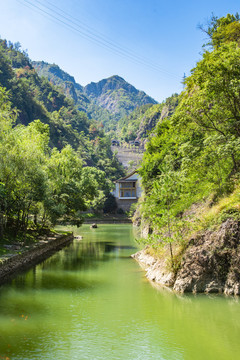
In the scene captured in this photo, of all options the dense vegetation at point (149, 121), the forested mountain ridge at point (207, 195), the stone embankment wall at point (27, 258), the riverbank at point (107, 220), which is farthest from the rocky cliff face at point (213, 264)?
the dense vegetation at point (149, 121)

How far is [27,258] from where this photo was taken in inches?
822

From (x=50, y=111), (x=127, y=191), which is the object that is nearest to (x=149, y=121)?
(x=50, y=111)

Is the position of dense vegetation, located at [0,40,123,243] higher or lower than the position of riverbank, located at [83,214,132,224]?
higher

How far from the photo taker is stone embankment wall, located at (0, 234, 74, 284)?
55.1 ft

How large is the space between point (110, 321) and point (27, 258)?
11059mm

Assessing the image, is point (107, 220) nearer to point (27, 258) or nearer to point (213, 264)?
point (27, 258)

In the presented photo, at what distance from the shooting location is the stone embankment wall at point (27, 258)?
16781 millimetres

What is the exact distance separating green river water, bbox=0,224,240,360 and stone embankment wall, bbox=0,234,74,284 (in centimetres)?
79

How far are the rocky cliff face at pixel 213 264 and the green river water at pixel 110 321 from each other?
55cm

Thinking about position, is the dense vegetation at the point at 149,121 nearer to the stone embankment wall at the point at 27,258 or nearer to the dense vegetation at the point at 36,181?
the dense vegetation at the point at 36,181

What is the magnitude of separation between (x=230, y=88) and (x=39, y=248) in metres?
16.2

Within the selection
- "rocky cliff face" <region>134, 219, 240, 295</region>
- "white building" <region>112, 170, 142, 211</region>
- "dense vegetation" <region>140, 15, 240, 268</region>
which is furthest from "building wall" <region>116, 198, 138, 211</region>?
"rocky cliff face" <region>134, 219, 240, 295</region>

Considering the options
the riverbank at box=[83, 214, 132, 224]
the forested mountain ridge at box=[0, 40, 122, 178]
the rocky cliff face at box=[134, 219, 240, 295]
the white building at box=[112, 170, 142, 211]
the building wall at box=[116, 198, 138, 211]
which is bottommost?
the riverbank at box=[83, 214, 132, 224]

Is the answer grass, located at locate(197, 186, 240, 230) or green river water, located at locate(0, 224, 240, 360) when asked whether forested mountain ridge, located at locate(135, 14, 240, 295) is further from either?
green river water, located at locate(0, 224, 240, 360)
